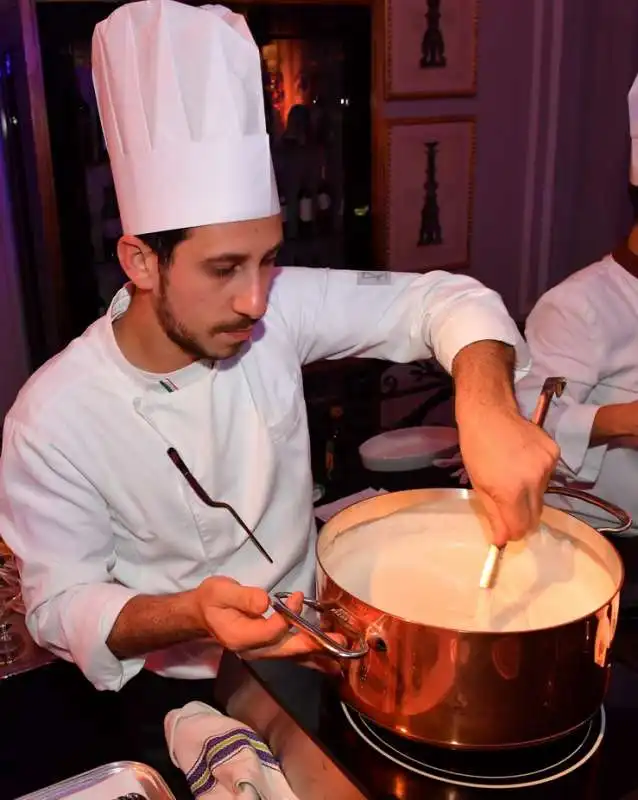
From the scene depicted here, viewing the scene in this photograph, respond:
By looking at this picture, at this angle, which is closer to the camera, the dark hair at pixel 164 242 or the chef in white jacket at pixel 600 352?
the dark hair at pixel 164 242

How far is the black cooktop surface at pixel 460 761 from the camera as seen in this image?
0.78m

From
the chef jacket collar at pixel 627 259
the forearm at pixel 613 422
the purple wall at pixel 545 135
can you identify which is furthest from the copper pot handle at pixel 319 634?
the purple wall at pixel 545 135

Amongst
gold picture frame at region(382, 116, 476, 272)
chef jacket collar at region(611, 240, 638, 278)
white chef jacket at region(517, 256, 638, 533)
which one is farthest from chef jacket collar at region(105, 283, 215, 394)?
gold picture frame at region(382, 116, 476, 272)

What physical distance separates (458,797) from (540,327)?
1339mm

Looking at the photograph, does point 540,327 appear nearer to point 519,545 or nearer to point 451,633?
point 519,545

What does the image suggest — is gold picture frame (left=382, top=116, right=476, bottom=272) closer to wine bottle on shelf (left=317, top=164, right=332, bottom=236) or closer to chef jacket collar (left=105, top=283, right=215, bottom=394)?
wine bottle on shelf (left=317, top=164, right=332, bottom=236)

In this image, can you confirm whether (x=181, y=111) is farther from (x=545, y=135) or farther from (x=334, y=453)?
(x=545, y=135)

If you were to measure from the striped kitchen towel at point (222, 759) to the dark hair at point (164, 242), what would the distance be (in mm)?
587

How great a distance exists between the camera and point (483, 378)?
1.10m

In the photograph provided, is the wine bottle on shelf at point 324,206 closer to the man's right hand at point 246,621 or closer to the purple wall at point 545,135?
the purple wall at point 545,135

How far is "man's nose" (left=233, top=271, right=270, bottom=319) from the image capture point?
114 centimetres

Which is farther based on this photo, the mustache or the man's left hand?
the mustache

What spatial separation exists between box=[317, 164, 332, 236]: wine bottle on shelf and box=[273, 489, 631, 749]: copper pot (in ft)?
9.22

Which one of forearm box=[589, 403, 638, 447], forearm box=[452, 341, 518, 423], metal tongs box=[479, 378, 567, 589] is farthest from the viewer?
forearm box=[589, 403, 638, 447]
